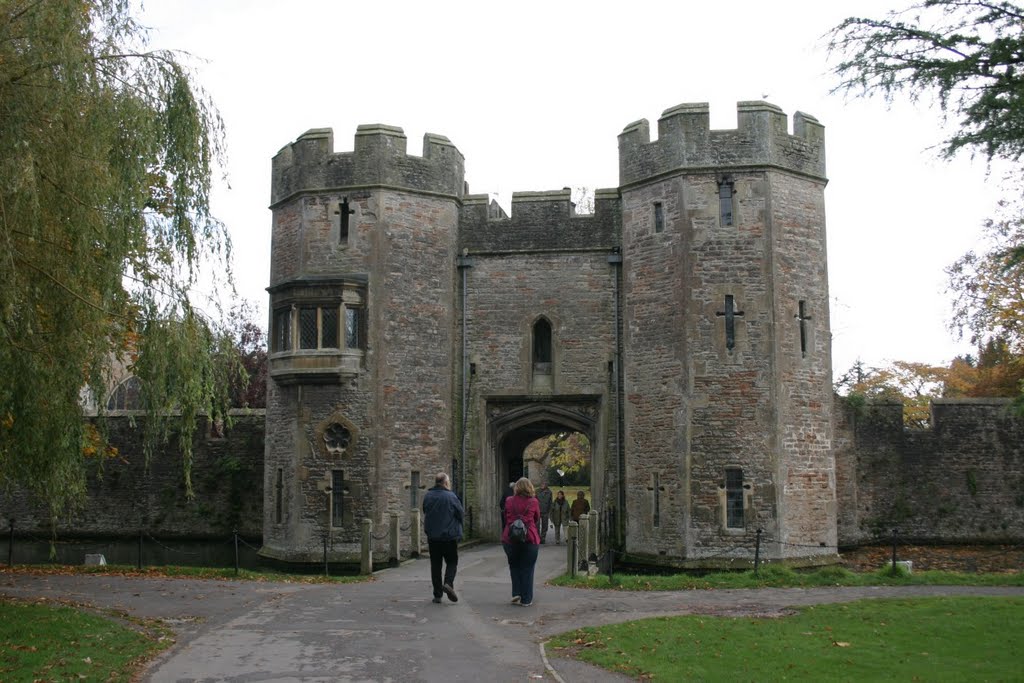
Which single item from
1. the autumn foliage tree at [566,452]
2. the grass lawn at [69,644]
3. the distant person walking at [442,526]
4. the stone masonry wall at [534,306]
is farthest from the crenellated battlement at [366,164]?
the autumn foliage tree at [566,452]

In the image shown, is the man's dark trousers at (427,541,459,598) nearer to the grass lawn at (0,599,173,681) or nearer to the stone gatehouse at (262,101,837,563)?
the grass lawn at (0,599,173,681)

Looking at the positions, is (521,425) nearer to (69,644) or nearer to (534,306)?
(534,306)

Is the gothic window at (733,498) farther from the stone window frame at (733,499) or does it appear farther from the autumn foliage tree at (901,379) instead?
the autumn foliage tree at (901,379)

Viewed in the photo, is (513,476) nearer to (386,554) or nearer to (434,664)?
(386,554)

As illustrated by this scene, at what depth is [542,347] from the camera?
2219 centimetres

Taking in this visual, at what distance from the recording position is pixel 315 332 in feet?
67.5

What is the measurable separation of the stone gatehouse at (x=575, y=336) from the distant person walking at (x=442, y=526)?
7.54 meters

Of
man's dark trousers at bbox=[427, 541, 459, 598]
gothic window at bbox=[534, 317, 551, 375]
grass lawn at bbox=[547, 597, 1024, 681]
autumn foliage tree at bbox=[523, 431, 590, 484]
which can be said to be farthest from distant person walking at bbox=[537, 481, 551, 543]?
autumn foliage tree at bbox=[523, 431, 590, 484]

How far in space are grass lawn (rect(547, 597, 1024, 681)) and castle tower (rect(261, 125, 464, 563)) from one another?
979 centimetres

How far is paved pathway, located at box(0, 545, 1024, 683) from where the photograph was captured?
359 inches

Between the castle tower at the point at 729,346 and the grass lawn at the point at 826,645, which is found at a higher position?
the castle tower at the point at 729,346

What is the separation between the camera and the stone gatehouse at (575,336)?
19.2 meters

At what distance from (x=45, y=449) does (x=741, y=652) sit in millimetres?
7282

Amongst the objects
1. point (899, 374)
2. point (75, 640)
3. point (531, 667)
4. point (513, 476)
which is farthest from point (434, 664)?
point (899, 374)
